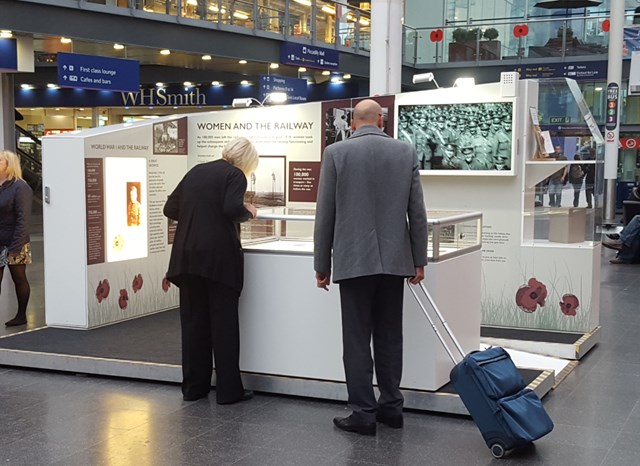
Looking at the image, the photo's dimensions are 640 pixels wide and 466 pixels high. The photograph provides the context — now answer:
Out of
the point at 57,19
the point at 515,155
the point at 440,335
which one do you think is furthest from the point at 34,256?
the point at 440,335

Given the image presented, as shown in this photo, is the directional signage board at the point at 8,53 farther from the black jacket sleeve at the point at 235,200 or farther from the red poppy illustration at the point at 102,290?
the black jacket sleeve at the point at 235,200

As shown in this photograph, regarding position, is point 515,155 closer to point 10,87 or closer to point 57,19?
point 57,19

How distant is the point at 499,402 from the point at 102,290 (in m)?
3.90

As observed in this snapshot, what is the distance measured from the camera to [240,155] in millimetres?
5055

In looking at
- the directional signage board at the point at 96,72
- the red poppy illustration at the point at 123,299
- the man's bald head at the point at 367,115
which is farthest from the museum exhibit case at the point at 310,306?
the directional signage board at the point at 96,72

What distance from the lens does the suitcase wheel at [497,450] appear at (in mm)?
4133

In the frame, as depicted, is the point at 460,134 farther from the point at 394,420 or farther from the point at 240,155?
the point at 394,420

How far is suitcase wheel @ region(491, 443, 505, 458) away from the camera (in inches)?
163

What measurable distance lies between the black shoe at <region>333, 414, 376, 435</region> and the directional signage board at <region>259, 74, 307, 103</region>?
12243mm

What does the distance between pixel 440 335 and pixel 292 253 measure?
1.01 meters

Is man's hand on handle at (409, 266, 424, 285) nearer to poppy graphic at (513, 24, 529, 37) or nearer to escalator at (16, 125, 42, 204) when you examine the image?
escalator at (16, 125, 42, 204)

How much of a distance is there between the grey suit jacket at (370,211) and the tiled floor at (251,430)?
0.86m

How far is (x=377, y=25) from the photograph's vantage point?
345 inches

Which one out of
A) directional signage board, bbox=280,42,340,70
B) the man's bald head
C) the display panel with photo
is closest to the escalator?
directional signage board, bbox=280,42,340,70
